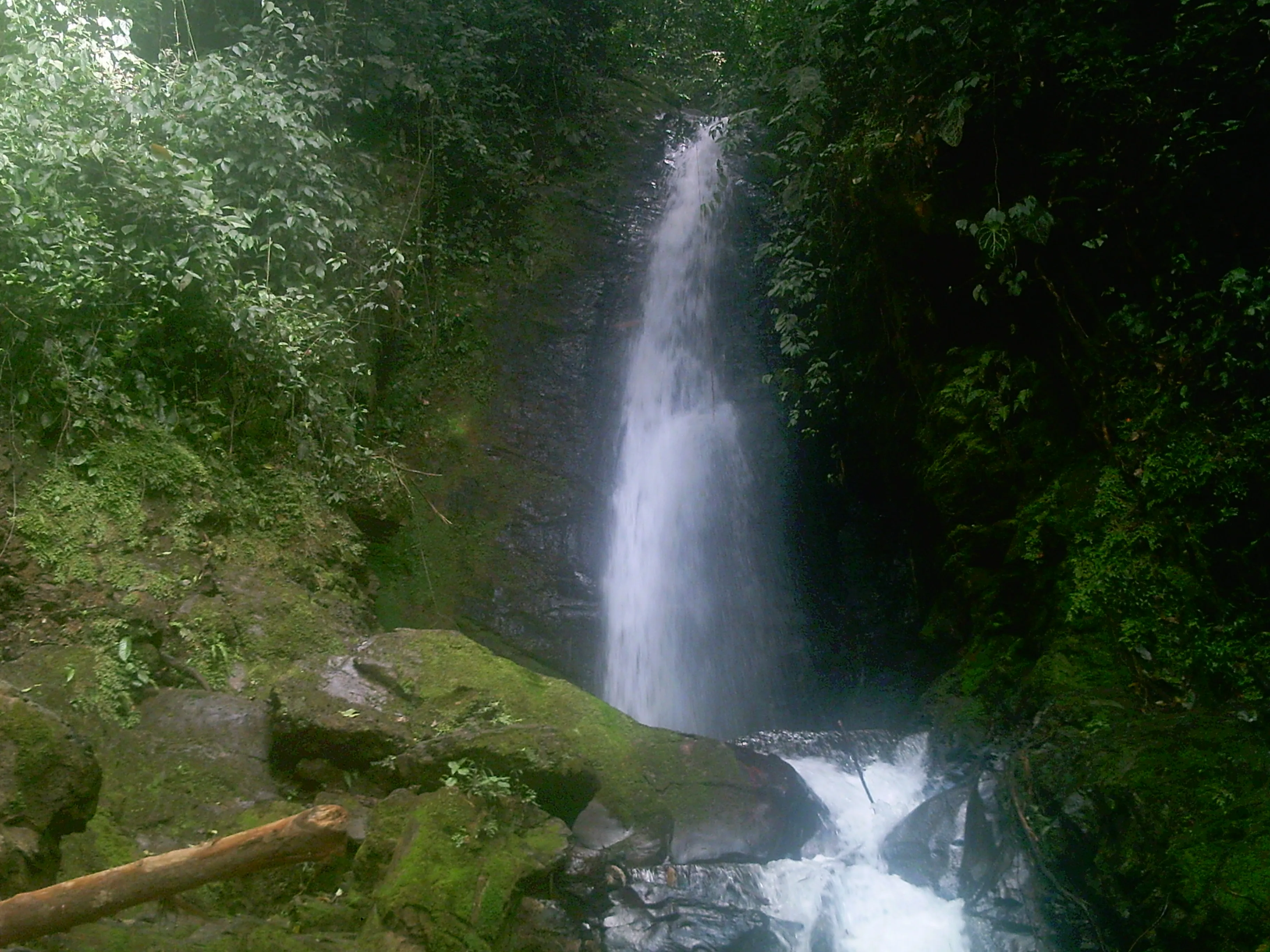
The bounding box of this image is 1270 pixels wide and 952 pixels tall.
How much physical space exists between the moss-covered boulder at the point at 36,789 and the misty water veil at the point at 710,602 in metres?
2.53

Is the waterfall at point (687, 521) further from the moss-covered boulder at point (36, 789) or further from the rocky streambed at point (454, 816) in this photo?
the moss-covered boulder at point (36, 789)

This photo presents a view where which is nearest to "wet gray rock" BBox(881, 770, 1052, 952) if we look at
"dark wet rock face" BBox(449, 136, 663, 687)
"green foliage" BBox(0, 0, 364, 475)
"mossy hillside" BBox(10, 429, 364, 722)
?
"dark wet rock face" BBox(449, 136, 663, 687)

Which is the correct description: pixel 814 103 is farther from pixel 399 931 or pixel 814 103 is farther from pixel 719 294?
pixel 399 931

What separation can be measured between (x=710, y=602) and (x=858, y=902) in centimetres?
398

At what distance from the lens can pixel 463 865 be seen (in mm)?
3676

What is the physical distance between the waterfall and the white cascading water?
6.89ft

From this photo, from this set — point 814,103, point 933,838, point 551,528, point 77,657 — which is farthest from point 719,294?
point 77,657

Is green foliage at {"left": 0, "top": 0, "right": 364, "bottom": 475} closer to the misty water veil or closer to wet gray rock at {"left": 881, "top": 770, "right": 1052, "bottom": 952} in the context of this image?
the misty water veil

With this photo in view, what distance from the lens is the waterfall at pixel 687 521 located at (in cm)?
798

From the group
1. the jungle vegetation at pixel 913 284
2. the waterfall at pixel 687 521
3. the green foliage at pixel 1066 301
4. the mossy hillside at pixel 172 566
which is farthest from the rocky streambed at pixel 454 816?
the waterfall at pixel 687 521

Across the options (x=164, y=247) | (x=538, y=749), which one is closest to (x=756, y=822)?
(x=538, y=749)

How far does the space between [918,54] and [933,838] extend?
5.90 metres

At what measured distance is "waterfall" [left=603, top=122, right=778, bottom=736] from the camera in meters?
7.98

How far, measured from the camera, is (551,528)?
8266 mm
